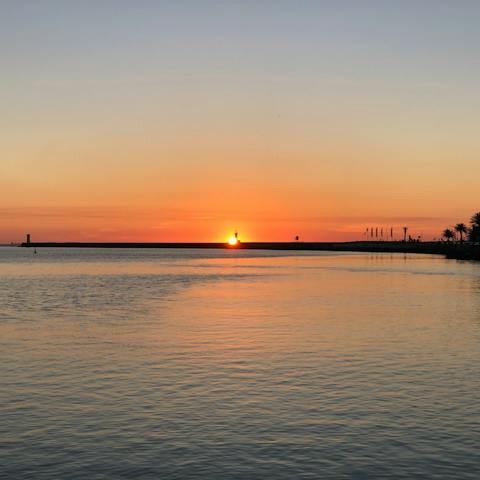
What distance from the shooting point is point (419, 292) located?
73.1 m

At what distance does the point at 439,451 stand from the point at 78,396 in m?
11.7

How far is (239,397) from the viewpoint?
73.9 feet

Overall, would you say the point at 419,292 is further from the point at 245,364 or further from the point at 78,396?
the point at 78,396

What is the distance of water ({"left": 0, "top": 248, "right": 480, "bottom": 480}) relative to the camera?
628 inches

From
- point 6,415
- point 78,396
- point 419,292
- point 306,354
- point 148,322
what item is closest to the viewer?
point 6,415

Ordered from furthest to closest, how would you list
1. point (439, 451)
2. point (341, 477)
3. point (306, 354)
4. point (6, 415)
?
point (306, 354) < point (6, 415) < point (439, 451) < point (341, 477)

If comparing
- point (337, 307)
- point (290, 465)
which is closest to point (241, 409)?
point (290, 465)

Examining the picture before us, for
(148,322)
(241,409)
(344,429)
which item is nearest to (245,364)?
(241,409)

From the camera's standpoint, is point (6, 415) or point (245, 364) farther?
point (245, 364)

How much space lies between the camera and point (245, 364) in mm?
28703

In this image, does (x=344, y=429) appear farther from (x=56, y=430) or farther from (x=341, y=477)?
(x=56, y=430)

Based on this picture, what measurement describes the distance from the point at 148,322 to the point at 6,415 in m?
25.2

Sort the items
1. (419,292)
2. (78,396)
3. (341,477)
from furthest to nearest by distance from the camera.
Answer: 1. (419,292)
2. (78,396)
3. (341,477)

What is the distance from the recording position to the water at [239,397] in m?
15.9
